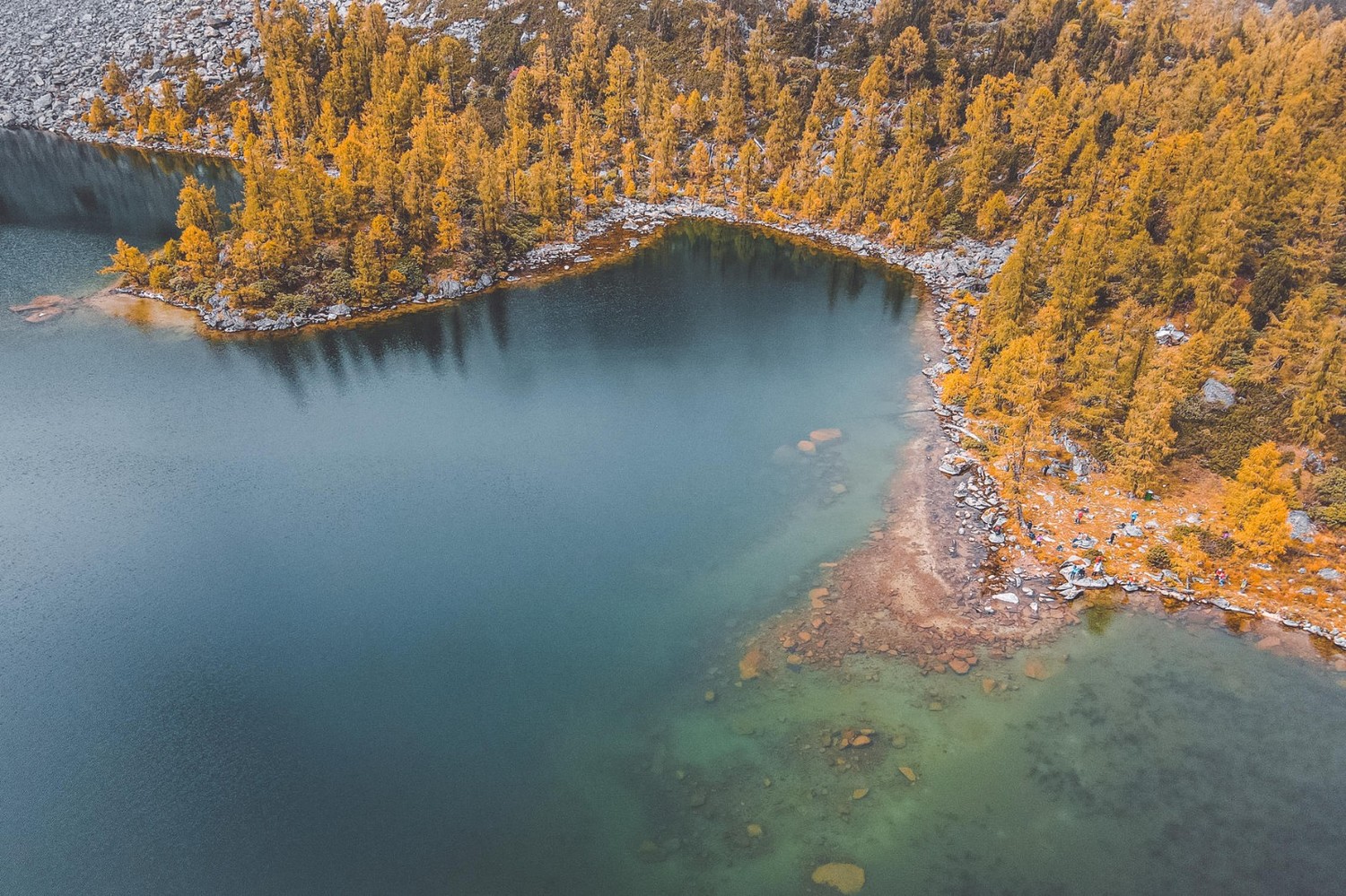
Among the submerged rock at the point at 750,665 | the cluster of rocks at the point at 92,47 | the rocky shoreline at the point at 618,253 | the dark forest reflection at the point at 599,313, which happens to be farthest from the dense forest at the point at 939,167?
the submerged rock at the point at 750,665

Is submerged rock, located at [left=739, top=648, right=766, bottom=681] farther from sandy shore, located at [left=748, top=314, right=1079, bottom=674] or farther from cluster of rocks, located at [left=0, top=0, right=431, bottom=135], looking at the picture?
cluster of rocks, located at [left=0, top=0, right=431, bottom=135]

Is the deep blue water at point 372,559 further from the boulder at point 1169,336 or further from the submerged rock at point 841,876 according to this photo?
the boulder at point 1169,336

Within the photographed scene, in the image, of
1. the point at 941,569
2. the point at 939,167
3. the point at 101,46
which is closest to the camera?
the point at 941,569

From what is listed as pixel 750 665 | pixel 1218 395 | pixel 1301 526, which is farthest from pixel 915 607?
pixel 1218 395

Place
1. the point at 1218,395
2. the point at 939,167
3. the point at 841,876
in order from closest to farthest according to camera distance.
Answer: the point at 841,876, the point at 1218,395, the point at 939,167

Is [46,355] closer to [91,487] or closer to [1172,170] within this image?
[91,487]

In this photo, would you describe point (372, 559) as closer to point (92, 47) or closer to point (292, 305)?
point (292, 305)
